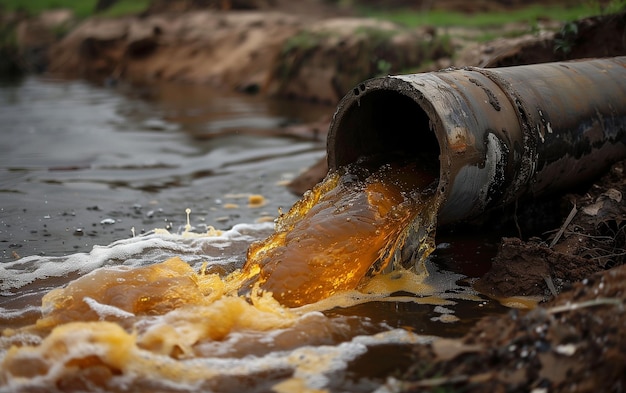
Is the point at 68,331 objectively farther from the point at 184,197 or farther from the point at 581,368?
the point at 184,197

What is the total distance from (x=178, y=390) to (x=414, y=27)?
12.0 meters

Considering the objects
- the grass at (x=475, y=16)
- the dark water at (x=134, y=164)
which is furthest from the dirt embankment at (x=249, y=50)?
the grass at (x=475, y=16)

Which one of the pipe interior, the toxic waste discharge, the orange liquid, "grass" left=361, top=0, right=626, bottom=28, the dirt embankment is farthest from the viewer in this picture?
"grass" left=361, top=0, right=626, bottom=28

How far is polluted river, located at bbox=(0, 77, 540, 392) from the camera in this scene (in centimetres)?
345

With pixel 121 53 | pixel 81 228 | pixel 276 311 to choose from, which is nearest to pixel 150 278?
pixel 276 311

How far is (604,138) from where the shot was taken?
5.31 meters

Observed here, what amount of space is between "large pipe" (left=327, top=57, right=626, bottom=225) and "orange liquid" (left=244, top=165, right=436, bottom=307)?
32cm

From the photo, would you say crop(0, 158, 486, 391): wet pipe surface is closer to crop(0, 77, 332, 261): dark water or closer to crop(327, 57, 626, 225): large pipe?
crop(327, 57, 626, 225): large pipe

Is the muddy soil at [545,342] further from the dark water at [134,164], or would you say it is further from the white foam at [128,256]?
the dark water at [134,164]

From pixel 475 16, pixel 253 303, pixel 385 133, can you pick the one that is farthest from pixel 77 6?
pixel 253 303

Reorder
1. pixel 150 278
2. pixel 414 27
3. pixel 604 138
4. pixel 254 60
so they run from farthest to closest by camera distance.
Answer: pixel 254 60, pixel 414 27, pixel 604 138, pixel 150 278

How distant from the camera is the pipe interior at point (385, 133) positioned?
5.31 m

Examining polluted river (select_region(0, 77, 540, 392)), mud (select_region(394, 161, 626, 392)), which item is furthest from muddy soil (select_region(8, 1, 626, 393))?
polluted river (select_region(0, 77, 540, 392))

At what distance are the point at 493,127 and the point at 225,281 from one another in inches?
73.6
